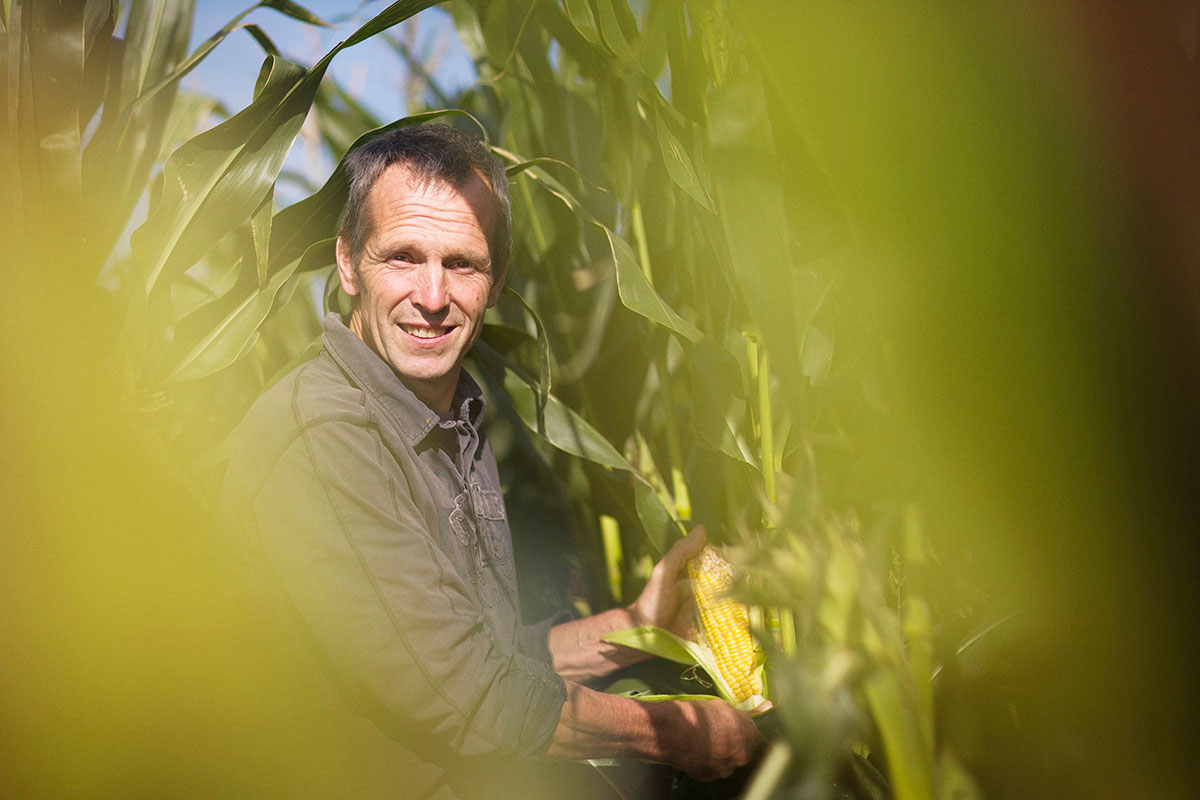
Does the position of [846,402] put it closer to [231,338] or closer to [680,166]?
[680,166]

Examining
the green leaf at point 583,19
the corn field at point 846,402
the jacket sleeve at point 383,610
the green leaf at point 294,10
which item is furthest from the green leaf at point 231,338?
the green leaf at point 583,19

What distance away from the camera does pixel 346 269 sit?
2.86ft

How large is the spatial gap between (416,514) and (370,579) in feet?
0.32

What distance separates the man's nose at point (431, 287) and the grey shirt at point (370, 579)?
0.12 metres

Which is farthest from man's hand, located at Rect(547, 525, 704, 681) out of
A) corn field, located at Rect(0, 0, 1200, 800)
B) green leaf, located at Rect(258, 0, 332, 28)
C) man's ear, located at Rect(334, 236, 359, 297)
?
green leaf, located at Rect(258, 0, 332, 28)

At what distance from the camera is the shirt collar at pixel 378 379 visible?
0.78 m

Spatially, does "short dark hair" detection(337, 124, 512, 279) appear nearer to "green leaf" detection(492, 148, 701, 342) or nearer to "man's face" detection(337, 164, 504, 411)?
"man's face" detection(337, 164, 504, 411)

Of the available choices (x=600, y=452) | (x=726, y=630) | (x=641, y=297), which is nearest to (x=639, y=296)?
(x=641, y=297)

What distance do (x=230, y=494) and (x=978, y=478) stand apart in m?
0.63

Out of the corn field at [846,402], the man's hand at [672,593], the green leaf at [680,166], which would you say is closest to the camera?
the corn field at [846,402]

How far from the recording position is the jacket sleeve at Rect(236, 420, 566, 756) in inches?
24.6

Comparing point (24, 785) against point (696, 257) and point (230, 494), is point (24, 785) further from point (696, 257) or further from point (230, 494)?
point (696, 257)

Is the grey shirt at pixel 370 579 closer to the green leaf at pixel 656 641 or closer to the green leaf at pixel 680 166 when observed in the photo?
the green leaf at pixel 656 641

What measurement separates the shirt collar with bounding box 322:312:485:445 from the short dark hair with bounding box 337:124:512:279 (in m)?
0.11
